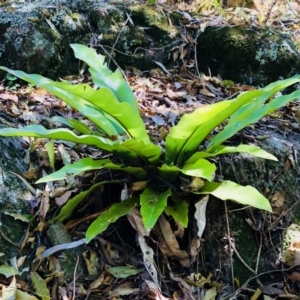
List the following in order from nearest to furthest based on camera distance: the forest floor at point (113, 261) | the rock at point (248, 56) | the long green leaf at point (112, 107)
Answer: the long green leaf at point (112, 107)
the forest floor at point (113, 261)
the rock at point (248, 56)

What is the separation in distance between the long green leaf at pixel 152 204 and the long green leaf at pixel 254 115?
0.28 metres

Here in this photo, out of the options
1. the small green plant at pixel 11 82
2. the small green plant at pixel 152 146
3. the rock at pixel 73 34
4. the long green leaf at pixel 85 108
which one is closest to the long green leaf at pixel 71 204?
the small green plant at pixel 152 146

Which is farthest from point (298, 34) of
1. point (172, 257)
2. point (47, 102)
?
point (172, 257)

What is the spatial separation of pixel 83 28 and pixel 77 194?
5.38 feet

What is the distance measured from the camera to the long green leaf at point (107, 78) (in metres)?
1.90

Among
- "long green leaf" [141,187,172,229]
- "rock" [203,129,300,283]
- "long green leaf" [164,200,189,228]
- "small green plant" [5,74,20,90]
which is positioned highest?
"small green plant" [5,74,20,90]

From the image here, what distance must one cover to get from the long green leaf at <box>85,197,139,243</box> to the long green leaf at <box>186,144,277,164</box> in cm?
29

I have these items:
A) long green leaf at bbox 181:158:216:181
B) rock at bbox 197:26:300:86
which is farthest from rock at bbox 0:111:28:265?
rock at bbox 197:26:300:86

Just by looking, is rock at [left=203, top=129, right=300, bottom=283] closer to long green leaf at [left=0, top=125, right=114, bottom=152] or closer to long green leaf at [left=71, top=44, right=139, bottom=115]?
long green leaf at [left=71, top=44, right=139, bottom=115]

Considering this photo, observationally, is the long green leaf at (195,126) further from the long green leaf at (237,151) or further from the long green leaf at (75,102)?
the long green leaf at (75,102)

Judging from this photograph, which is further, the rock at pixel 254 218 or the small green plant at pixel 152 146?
the rock at pixel 254 218

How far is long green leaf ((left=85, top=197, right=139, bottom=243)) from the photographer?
1.61m

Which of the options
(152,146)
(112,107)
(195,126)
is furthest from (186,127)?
(112,107)

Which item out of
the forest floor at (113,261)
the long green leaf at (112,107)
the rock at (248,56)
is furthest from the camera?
the rock at (248,56)
